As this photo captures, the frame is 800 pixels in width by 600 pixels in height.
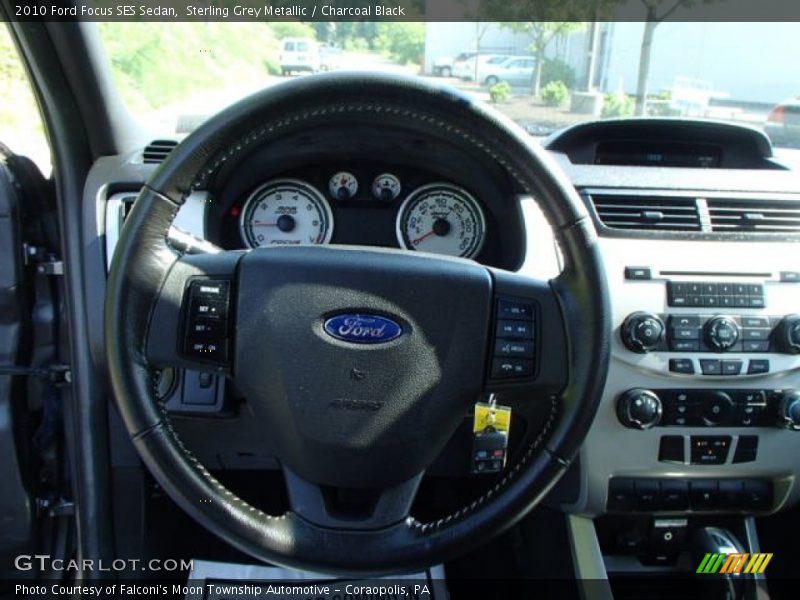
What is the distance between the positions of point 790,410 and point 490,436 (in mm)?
817

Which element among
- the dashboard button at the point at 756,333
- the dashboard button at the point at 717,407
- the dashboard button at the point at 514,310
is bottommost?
the dashboard button at the point at 717,407

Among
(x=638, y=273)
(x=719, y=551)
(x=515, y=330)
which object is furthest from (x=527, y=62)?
(x=719, y=551)

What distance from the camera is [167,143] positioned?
→ 2049 millimetres

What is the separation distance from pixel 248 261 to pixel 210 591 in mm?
1302

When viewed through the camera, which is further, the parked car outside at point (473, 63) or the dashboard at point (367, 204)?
the dashboard at point (367, 204)

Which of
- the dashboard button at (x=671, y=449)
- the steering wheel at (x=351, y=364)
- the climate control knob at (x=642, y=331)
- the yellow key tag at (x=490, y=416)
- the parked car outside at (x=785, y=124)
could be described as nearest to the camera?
the steering wheel at (x=351, y=364)

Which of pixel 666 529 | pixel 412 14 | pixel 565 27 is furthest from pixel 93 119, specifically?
pixel 666 529

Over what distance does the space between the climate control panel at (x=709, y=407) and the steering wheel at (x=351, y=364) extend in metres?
0.56

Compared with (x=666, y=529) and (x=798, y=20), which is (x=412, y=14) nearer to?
(x=798, y=20)

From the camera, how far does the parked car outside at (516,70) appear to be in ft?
6.53

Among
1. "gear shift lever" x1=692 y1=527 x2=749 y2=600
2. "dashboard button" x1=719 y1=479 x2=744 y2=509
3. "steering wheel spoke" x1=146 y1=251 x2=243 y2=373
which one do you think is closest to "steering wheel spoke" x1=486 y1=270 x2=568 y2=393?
"steering wheel spoke" x1=146 y1=251 x2=243 y2=373

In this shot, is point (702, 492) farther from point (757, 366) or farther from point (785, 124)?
point (785, 124)

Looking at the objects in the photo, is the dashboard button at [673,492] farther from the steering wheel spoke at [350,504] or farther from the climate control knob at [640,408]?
the steering wheel spoke at [350,504]

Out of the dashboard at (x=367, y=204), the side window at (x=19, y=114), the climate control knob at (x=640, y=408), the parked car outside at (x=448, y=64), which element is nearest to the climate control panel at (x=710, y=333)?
the climate control knob at (x=640, y=408)
